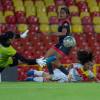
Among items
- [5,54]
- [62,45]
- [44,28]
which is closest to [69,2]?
[44,28]

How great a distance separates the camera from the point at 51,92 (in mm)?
6234

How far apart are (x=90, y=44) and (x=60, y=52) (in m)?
3.10

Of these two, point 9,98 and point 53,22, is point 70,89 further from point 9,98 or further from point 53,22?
point 53,22

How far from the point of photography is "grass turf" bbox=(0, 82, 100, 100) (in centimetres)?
572

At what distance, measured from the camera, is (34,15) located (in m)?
13.4

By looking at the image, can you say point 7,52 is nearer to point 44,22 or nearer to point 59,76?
point 59,76

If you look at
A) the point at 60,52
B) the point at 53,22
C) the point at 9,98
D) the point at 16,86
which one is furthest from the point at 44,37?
the point at 9,98

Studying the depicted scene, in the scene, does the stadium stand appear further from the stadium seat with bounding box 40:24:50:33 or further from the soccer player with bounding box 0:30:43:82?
the soccer player with bounding box 0:30:43:82

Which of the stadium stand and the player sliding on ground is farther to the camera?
the stadium stand

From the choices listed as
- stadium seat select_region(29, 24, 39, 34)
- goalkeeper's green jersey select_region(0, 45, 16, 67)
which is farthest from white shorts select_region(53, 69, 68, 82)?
stadium seat select_region(29, 24, 39, 34)

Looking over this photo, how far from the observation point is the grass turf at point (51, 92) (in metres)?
5.72

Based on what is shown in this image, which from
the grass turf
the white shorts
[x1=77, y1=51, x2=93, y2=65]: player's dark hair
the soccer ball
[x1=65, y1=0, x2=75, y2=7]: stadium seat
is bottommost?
the white shorts

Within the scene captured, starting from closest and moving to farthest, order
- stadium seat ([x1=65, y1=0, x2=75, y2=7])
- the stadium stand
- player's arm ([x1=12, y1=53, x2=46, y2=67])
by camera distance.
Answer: player's arm ([x1=12, y1=53, x2=46, y2=67])
the stadium stand
stadium seat ([x1=65, y1=0, x2=75, y2=7])

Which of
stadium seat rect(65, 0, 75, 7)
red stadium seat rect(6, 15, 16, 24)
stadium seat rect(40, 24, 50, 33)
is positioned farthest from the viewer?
stadium seat rect(65, 0, 75, 7)
